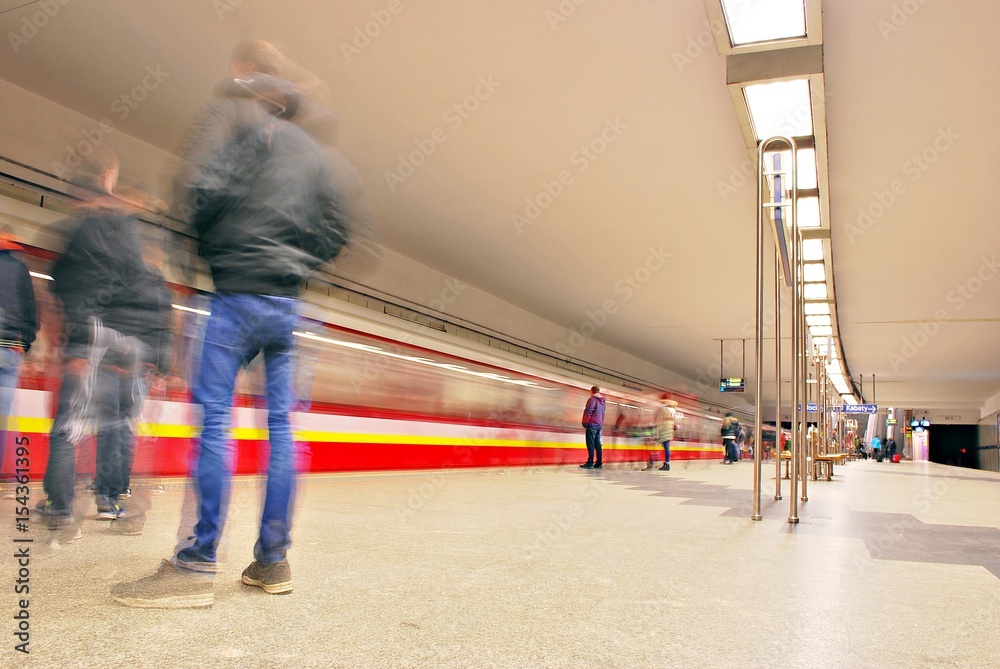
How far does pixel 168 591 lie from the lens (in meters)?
2.06

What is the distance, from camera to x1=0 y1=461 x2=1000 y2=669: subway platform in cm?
171

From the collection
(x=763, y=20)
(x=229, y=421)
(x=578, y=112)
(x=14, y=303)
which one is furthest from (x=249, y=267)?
(x=578, y=112)

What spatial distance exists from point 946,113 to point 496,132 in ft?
15.4

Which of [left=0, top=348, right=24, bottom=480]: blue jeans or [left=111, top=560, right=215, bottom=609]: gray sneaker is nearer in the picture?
[left=111, top=560, right=215, bottom=609]: gray sneaker

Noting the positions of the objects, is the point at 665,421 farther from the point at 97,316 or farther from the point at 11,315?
the point at 11,315

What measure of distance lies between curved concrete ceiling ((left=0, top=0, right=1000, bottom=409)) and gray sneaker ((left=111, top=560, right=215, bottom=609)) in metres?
4.92

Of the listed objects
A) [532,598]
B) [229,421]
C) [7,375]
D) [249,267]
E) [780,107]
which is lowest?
[532,598]

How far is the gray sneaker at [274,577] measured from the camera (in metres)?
2.24

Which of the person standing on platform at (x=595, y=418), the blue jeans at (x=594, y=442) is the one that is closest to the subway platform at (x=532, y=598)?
the person standing on platform at (x=595, y=418)

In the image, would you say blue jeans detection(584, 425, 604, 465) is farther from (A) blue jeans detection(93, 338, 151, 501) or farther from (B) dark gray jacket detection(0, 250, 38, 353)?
(B) dark gray jacket detection(0, 250, 38, 353)

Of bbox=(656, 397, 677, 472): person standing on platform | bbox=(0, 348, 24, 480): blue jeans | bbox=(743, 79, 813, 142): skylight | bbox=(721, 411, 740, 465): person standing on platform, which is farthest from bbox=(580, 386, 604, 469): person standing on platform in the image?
bbox=(721, 411, 740, 465): person standing on platform

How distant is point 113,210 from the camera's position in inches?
129

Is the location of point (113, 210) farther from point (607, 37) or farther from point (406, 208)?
point (406, 208)

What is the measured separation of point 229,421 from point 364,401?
21.0 feet
